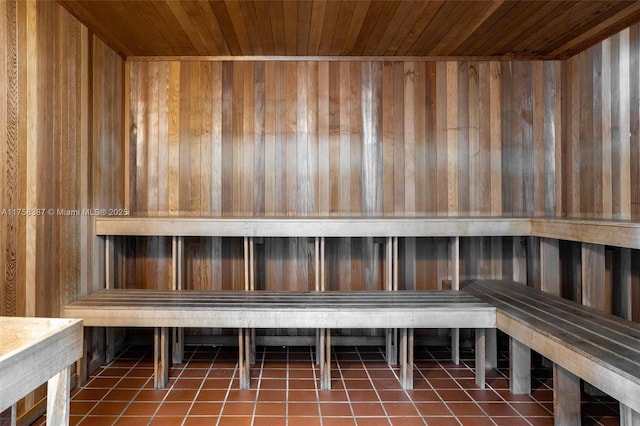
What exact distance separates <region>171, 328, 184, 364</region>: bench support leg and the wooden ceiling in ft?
6.93

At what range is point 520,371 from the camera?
255cm

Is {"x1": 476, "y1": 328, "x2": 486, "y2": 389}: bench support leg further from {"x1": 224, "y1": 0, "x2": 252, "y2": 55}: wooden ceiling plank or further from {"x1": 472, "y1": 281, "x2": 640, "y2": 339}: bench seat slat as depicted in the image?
{"x1": 224, "y1": 0, "x2": 252, "y2": 55}: wooden ceiling plank

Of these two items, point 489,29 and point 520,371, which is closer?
point 520,371

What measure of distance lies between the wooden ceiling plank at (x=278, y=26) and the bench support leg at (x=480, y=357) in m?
2.34

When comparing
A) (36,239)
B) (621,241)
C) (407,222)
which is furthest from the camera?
(407,222)

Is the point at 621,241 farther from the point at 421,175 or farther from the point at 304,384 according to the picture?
the point at 304,384

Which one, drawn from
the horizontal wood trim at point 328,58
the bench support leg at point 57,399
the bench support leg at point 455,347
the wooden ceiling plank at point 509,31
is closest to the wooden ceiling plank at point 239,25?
the horizontal wood trim at point 328,58

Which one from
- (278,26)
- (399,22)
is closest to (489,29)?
(399,22)

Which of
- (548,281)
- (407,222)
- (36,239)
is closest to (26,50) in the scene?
(36,239)

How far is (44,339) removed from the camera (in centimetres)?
120

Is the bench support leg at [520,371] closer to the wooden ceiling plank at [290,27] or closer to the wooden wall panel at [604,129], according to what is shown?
the wooden wall panel at [604,129]

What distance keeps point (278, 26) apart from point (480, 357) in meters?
2.51

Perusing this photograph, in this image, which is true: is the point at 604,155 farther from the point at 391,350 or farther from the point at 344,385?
the point at 344,385

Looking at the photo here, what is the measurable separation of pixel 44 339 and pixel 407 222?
7.14 ft
